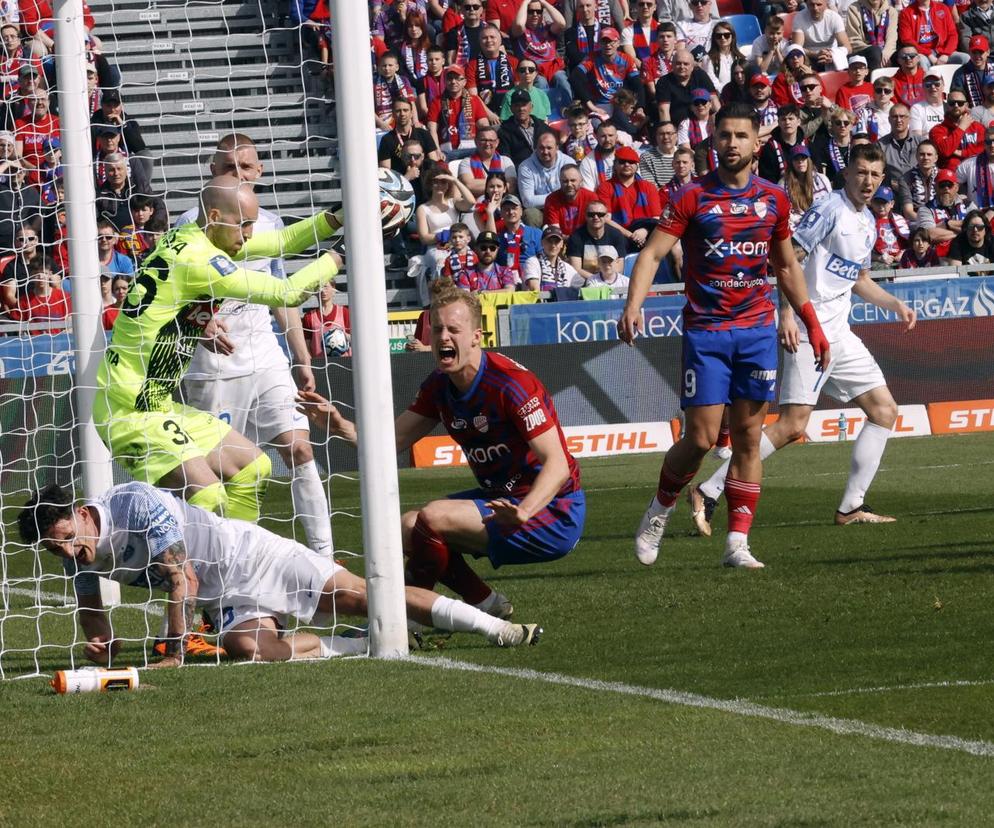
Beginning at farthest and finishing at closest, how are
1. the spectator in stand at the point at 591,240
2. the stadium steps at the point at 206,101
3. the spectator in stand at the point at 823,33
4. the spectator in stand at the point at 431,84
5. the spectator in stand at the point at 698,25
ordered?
the spectator in stand at the point at 698,25
the spectator in stand at the point at 823,33
the spectator in stand at the point at 431,84
the spectator in stand at the point at 591,240
the stadium steps at the point at 206,101

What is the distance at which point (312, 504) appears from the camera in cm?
931

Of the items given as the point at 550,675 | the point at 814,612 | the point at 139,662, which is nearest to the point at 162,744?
the point at 550,675

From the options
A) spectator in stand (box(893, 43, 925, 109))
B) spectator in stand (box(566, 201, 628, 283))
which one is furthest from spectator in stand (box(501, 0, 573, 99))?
spectator in stand (box(893, 43, 925, 109))

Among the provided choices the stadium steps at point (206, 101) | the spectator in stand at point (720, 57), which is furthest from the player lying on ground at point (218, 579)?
the spectator in stand at point (720, 57)

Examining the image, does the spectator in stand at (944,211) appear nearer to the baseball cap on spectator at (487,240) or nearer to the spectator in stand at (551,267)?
the spectator in stand at (551,267)

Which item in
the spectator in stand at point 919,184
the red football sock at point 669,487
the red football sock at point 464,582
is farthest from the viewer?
the spectator in stand at point 919,184

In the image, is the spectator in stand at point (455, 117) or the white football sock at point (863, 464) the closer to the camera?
the white football sock at point (863, 464)

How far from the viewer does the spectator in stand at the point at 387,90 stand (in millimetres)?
20753

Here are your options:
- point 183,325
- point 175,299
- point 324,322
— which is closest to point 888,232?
point 324,322

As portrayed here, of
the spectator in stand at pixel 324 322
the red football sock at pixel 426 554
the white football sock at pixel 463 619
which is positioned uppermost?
the spectator in stand at pixel 324 322

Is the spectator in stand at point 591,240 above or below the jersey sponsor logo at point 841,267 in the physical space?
below

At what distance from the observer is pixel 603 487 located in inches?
571

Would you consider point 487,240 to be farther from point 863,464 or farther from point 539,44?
point 863,464

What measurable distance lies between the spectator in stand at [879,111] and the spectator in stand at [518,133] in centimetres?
427
